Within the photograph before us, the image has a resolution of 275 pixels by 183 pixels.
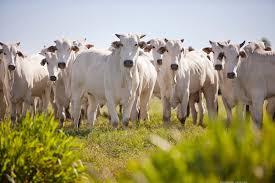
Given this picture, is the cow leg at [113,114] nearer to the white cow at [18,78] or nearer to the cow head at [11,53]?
the white cow at [18,78]

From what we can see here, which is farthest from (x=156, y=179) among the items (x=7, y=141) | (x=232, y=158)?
(x=7, y=141)

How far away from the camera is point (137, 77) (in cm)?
1286

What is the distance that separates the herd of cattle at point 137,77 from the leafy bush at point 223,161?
798 cm

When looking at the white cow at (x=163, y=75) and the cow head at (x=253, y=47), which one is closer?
the cow head at (x=253, y=47)

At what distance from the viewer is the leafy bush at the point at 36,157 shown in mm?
5195

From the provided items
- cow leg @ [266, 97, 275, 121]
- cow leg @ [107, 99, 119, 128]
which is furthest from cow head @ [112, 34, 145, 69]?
cow leg @ [266, 97, 275, 121]

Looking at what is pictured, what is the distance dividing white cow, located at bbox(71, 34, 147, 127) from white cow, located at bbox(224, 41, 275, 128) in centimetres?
251

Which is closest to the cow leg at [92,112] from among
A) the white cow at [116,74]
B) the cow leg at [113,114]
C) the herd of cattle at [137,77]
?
the herd of cattle at [137,77]

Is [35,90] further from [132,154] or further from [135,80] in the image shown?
[132,154]

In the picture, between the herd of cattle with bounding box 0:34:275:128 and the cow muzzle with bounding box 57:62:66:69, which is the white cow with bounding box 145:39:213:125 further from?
the cow muzzle with bounding box 57:62:66:69

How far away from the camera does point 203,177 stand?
8.84ft

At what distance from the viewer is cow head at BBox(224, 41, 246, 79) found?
40.9 feet

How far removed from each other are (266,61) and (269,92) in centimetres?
82

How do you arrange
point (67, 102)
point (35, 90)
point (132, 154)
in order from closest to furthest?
point (132, 154), point (67, 102), point (35, 90)
